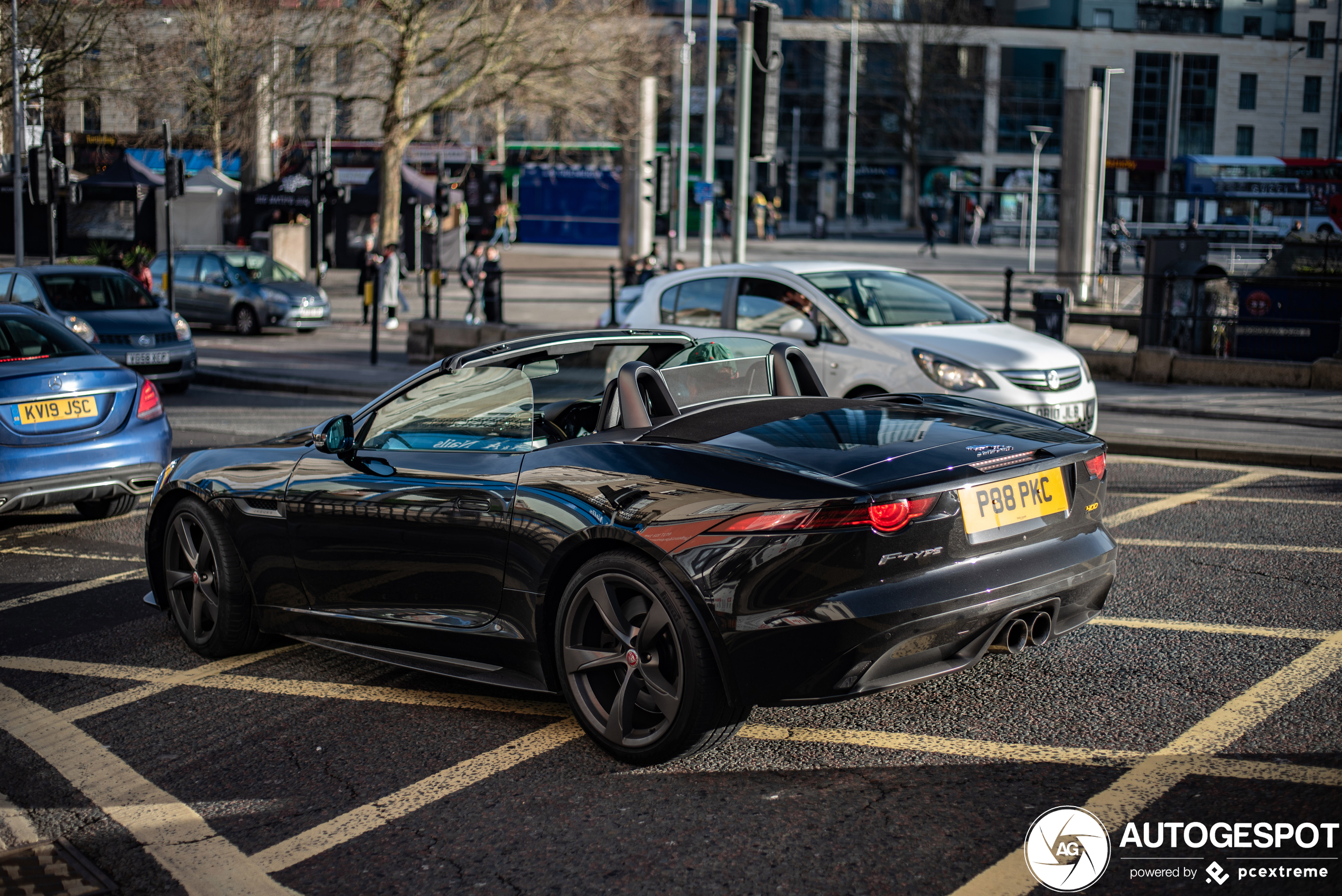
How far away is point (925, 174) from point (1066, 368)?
65.5 meters

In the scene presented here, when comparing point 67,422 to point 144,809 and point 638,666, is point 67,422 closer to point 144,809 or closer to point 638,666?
point 144,809

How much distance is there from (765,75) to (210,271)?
14059 mm

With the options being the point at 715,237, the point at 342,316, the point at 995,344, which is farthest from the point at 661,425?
the point at 715,237

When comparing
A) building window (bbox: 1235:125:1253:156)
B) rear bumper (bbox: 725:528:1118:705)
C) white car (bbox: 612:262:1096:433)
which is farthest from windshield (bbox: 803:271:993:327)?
building window (bbox: 1235:125:1253:156)

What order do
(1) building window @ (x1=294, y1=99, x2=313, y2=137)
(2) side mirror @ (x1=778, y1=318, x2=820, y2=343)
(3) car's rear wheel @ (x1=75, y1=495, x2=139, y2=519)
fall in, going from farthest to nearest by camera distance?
(1) building window @ (x1=294, y1=99, x2=313, y2=137) < (2) side mirror @ (x1=778, y1=318, x2=820, y2=343) < (3) car's rear wheel @ (x1=75, y1=495, x2=139, y2=519)

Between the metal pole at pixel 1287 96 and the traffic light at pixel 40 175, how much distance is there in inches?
2739

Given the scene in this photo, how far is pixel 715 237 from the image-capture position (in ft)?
184

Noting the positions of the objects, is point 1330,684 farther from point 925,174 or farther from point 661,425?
point 925,174

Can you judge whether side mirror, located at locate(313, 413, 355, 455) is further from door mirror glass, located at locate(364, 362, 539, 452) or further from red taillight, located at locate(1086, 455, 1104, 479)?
red taillight, located at locate(1086, 455, 1104, 479)

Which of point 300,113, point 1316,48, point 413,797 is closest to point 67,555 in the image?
point 413,797

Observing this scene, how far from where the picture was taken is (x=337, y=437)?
5008 mm

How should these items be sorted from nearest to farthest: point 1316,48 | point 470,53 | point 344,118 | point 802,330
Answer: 1. point 802,330
2. point 470,53
3. point 344,118
4. point 1316,48

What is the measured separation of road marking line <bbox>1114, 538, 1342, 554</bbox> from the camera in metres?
7.00

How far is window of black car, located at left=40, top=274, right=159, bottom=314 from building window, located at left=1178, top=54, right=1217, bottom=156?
68698 millimetres
